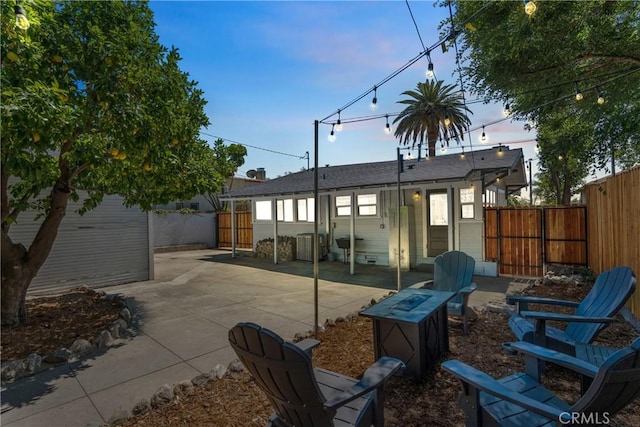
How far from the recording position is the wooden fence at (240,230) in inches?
583

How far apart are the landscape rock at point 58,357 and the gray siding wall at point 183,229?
39.0 feet

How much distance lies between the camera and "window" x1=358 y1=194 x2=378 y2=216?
33.2ft

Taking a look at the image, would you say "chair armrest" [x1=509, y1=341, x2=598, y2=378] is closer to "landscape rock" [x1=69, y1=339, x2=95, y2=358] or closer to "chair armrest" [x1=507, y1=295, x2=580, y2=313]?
"chair armrest" [x1=507, y1=295, x2=580, y2=313]

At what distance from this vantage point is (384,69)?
4398 mm

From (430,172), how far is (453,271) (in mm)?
4440

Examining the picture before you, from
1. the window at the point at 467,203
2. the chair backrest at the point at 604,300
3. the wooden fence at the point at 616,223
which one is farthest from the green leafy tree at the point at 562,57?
the chair backrest at the point at 604,300

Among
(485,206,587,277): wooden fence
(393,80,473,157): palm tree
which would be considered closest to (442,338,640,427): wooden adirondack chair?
(485,206,587,277): wooden fence

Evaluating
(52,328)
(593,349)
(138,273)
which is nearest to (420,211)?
(593,349)

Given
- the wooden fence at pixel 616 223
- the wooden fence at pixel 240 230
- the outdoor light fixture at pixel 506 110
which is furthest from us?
the wooden fence at pixel 240 230

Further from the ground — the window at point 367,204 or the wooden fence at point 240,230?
the window at point 367,204

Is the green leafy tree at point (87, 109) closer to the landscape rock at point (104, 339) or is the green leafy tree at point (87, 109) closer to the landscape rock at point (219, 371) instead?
the landscape rock at point (104, 339)

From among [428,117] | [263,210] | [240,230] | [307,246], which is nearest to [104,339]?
[307,246]

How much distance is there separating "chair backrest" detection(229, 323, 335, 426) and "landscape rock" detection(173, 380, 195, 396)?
4.53 ft

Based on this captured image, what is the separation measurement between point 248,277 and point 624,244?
7530mm
